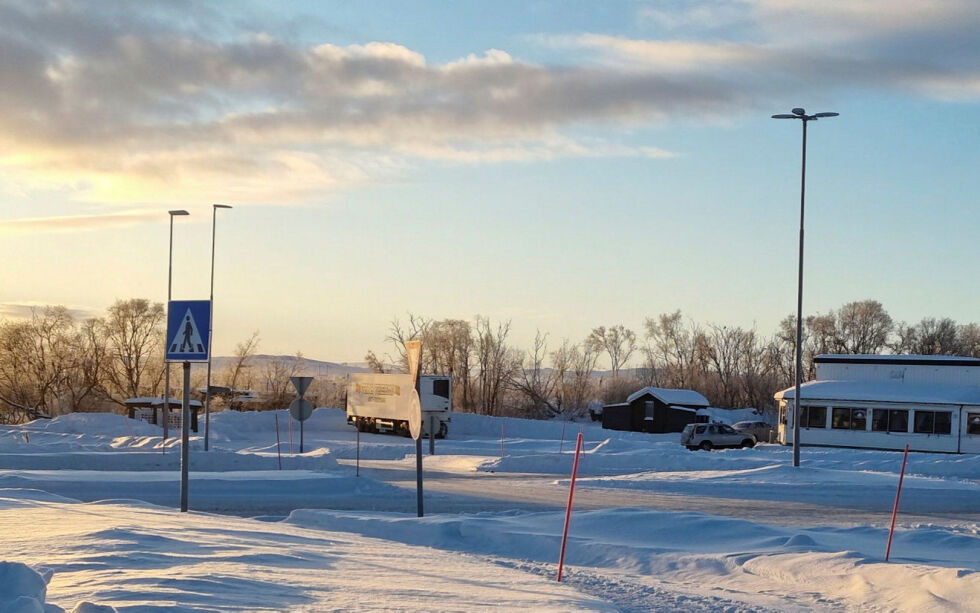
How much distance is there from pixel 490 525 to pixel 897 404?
40.2 m

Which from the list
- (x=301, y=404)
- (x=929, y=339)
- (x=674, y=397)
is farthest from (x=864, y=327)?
(x=301, y=404)

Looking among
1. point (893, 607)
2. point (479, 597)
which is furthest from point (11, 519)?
point (893, 607)

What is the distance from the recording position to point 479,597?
31.4 ft

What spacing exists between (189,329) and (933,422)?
145 ft

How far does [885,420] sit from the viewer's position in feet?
172

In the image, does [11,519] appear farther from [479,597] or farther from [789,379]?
[789,379]

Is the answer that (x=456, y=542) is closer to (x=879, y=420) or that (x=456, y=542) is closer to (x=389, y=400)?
(x=879, y=420)

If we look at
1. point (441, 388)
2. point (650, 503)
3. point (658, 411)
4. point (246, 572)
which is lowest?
point (658, 411)

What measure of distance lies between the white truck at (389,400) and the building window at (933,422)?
78.1 feet

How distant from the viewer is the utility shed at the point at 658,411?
221 ft

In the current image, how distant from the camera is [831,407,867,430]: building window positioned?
52.7 meters

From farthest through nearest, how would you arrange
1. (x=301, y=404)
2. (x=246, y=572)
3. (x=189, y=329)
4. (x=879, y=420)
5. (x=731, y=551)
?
(x=879, y=420)
(x=301, y=404)
(x=189, y=329)
(x=731, y=551)
(x=246, y=572)

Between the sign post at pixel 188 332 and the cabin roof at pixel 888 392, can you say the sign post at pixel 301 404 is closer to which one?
the sign post at pixel 188 332

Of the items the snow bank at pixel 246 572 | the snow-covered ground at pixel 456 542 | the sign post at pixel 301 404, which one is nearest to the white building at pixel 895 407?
the snow-covered ground at pixel 456 542
